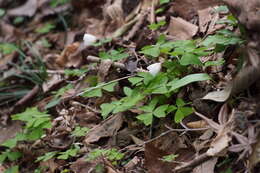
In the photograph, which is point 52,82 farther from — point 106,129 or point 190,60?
point 190,60

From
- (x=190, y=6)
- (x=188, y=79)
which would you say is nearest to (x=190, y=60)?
(x=188, y=79)

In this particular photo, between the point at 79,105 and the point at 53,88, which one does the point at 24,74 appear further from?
the point at 79,105

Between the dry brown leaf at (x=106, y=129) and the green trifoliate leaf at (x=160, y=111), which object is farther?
the dry brown leaf at (x=106, y=129)

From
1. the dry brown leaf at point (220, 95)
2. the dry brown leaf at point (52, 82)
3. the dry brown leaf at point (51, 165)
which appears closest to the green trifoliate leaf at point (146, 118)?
the dry brown leaf at point (220, 95)

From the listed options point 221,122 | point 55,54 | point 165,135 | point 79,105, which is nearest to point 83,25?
point 55,54

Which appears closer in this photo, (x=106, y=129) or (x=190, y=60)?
(x=190, y=60)

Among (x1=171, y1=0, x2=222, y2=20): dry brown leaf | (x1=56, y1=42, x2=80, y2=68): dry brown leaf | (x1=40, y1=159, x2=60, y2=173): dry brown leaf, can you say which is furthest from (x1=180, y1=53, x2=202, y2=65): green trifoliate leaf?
(x1=56, y1=42, x2=80, y2=68): dry brown leaf

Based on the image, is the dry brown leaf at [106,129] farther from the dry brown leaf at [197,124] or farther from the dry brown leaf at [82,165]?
the dry brown leaf at [197,124]

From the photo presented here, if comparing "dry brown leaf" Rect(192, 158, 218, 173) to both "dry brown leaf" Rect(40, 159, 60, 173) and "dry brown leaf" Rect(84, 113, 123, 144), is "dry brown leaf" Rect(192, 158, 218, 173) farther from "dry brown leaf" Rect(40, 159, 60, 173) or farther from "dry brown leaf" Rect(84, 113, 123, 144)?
"dry brown leaf" Rect(40, 159, 60, 173)
